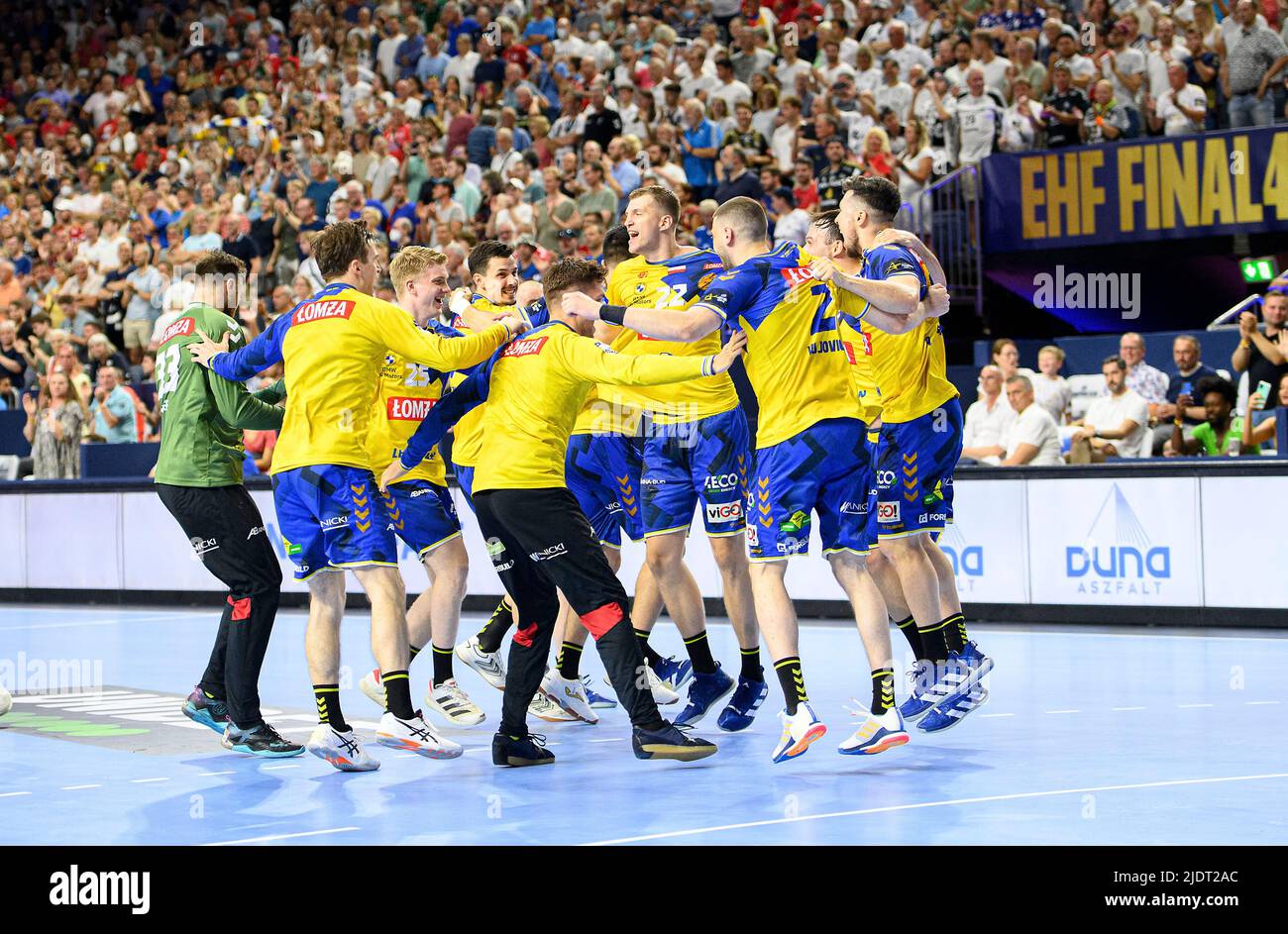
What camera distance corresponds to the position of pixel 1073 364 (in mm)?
17172

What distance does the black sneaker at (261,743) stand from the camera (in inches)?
316

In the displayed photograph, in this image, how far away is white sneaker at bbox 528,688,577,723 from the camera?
30.0ft

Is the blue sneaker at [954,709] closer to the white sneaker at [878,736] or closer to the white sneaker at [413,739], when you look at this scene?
the white sneaker at [878,736]

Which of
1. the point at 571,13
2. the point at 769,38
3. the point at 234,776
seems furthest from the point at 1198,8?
the point at 234,776

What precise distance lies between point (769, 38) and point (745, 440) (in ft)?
45.3

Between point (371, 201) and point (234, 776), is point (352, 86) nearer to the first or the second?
point (371, 201)

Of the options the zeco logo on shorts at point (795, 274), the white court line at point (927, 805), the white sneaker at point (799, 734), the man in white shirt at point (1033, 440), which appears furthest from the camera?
the man in white shirt at point (1033, 440)

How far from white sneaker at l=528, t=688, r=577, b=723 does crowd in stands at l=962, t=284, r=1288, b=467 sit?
587 cm

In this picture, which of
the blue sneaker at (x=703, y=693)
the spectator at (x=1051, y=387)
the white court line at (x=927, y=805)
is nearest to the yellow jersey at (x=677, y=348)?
the blue sneaker at (x=703, y=693)

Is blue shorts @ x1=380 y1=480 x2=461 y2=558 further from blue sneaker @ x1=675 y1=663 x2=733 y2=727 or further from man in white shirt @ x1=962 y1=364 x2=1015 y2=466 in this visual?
man in white shirt @ x1=962 y1=364 x2=1015 y2=466

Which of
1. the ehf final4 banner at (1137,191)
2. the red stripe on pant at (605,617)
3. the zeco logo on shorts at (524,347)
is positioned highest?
the ehf final4 banner at (1137,191)

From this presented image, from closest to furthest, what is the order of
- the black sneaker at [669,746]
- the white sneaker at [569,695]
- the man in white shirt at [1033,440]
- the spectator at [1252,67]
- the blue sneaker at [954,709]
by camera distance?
the black sneaker at [669,746], the blue sneaker at [954,709], the white sneaker at [569,695], the man in white shirt at [1033,440], the spectator at [1252,67]

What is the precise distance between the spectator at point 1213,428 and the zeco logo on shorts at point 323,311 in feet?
27.7

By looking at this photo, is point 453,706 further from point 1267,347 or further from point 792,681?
point 1267,347
